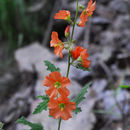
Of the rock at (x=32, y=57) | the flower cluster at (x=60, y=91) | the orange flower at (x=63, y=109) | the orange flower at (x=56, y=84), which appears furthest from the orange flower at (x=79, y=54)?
the rock at (x=32, y=57)

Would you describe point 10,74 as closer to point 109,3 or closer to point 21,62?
point 21,62

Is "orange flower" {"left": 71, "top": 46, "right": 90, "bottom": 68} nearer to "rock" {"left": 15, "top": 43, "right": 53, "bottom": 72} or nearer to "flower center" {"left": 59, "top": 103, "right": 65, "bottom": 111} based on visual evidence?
"flower center" {"left": 59, "top": 103, "right": 65, "bottom": 111}

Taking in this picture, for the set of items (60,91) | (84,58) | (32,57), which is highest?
(84,58)

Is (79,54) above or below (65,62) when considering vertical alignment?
above

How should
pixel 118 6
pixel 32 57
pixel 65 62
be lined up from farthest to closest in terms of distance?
pixel 118 6, pixel 32 57, pixel 65 62

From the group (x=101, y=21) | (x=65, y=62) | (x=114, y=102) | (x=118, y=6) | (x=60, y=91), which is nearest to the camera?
(x=60, y=91)

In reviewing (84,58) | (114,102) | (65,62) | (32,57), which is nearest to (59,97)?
(84,58)

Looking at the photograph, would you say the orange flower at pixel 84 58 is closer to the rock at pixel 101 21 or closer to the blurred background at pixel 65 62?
the blurred background at pixel 65 62

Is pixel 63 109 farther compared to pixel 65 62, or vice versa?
pixel 65 62

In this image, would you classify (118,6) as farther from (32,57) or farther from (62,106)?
(62,106)
